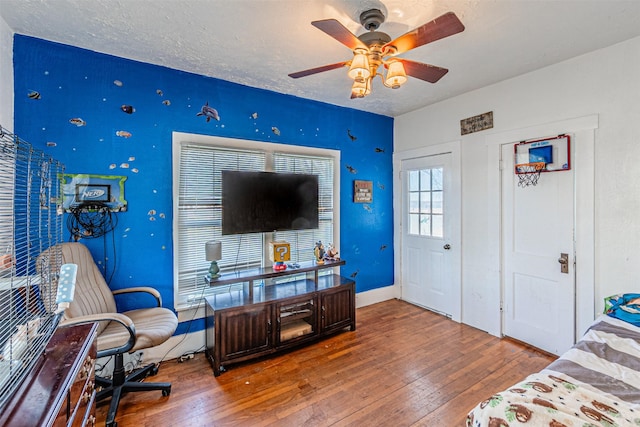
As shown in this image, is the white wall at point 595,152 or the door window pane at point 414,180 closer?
the white wall at point 595,152

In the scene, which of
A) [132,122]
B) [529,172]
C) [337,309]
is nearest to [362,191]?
[337,309]

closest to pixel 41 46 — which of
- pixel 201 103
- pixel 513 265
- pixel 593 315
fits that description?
pixel 201 103

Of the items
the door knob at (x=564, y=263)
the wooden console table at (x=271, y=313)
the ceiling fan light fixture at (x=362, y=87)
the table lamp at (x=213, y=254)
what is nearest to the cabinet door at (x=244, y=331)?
the wooden console table at (x=271, y=313)

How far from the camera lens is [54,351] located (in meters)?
1.26

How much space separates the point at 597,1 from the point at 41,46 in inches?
153

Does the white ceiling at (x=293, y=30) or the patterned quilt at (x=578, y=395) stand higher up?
the white ceiling at (x=293, y=30)

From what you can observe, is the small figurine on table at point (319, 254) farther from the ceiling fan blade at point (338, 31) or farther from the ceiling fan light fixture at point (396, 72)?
the ceiling fan blade at point (338, 31)

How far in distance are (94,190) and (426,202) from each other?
11.9 feet

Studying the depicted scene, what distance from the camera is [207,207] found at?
2883 millimetres

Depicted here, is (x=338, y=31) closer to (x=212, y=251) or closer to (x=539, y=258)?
(x=212, y=251)

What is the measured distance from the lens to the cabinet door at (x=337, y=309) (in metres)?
3.06

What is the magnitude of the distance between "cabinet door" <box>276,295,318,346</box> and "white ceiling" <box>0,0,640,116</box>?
7.37 feet

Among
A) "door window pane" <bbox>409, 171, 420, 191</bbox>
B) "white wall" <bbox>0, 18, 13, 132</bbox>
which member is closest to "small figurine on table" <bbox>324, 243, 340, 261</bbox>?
"door window pane" <bbox>409, 171, 420, 191</bbox>

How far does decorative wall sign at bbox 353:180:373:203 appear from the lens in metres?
3.96
